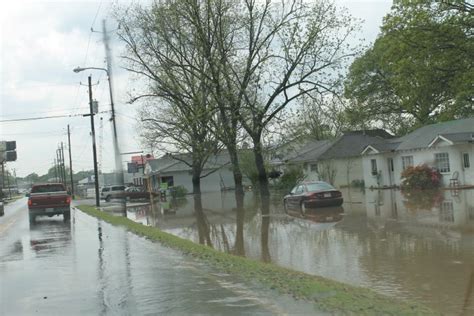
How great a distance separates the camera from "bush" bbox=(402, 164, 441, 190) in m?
32.3

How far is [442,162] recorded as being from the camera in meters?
33.1

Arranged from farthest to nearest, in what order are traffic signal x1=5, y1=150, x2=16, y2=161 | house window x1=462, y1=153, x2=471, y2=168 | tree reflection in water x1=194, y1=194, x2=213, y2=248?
traffic signal x1=5, y1=150, x2=16, y2=161 → house window x1=462, y1=153, x2=471, y2=168 → tree reflection in water x1=194, y1=194, x2=213, y2=248

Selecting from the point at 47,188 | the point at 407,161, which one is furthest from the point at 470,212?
the point at 47,188

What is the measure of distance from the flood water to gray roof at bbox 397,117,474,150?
655cm

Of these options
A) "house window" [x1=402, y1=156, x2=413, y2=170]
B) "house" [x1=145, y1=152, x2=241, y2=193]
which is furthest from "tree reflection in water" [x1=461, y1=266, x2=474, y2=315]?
"house" [x1=145, y1=152, x2=241, y2=193]

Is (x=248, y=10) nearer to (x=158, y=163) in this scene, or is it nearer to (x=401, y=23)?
(x=401, y=23)

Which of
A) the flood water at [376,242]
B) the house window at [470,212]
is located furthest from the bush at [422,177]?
the house window at [470,212]

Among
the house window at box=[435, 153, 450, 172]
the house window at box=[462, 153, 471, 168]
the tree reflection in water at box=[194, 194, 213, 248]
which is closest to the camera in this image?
the tree reflection in water at box=[194, 194, 213, 248]

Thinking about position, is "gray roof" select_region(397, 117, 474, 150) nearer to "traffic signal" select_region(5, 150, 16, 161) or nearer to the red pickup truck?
the red pickup truck

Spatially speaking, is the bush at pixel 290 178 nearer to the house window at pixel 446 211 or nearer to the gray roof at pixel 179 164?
the gray roof at pixel 179 164

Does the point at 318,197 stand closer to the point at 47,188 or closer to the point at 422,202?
the point at 422,202

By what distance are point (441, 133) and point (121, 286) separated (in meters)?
28.3

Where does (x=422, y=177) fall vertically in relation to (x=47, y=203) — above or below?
below

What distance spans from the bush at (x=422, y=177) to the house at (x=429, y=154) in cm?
57
